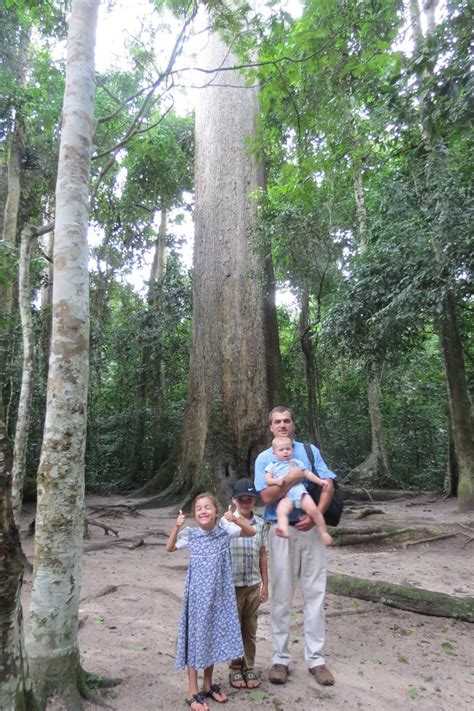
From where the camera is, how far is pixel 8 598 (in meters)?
1.86

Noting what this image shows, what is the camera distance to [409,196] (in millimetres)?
7418

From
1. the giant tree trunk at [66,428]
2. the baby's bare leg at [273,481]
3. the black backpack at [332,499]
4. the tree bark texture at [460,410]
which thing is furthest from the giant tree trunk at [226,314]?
the giant tree trunk at [66,428]

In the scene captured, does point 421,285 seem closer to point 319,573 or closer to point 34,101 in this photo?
point 319,573

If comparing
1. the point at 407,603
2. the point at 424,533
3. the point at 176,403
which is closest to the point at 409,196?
the point at 424,533

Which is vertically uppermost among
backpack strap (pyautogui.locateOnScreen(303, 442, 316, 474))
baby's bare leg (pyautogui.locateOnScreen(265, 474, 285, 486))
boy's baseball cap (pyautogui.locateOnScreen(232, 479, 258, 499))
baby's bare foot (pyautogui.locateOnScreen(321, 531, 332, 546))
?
backpack strap (pyautogui.locateOnScreen(303, 442, 316, 474))

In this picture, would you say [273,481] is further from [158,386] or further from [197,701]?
[158,386]

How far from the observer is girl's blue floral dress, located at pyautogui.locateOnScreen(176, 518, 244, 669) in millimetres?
2756

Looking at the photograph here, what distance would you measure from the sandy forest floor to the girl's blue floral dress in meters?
0.31

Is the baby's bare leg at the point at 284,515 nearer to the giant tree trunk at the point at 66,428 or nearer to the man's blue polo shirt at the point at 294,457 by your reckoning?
the man's blue polo shirt at the point at 294,457

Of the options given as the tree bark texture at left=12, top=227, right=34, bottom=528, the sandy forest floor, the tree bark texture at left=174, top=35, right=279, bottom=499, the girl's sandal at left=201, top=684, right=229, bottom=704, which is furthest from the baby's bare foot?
the tree bark texture at left=174, top=35, right=279, bottom=499

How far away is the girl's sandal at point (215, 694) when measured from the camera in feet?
9.23

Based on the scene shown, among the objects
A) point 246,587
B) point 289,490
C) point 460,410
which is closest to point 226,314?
point 460,410

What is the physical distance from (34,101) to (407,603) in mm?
10729

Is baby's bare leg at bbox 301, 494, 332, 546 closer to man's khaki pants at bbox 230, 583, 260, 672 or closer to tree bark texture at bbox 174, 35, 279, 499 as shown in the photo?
man's khaki pants at bbox 230, 583, 260, 672
